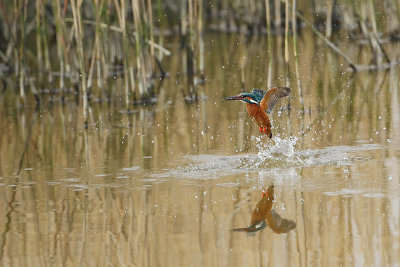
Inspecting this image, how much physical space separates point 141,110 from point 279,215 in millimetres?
4230

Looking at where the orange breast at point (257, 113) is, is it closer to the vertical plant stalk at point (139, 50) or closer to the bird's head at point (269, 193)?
the bird's head at point (269, 193)

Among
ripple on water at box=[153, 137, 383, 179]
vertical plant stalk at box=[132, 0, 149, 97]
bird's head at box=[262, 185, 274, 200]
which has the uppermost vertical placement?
vertical plant stalk at box=[132, 0, 149, 97]

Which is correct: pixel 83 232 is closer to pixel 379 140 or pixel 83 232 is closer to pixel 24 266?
pixel 24 266

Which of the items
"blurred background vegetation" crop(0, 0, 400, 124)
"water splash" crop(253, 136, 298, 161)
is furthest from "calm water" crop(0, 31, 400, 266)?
"blurred background vegetation" crop(0, 0, 400, 124)

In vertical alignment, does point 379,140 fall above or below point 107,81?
below

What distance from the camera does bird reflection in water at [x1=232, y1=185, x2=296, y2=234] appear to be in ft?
13.7

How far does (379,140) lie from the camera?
6.11 meters

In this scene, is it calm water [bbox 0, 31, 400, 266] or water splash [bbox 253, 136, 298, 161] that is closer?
calm water [bbox 0, 31, 400, 266]

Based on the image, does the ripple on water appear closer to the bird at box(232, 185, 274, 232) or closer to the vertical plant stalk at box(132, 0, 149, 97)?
the bird at box(232, 185, 274, 232)

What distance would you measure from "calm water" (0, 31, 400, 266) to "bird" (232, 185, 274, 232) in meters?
0.04

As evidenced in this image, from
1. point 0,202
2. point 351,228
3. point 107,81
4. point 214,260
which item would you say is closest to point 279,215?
point 351,228

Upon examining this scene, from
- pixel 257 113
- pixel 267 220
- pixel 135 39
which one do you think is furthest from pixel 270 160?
pixel 135 39

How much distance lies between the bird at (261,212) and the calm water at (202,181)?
0.04 metres

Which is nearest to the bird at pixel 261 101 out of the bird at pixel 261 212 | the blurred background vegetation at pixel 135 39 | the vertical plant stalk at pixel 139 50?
the bird at pixel 261 212
